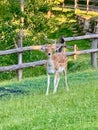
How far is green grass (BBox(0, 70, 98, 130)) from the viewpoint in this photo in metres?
7.66

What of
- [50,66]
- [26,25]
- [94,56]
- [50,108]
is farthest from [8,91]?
[26,25]

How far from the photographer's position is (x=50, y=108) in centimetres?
872

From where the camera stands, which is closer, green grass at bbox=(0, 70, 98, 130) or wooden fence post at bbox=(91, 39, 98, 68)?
green grass at bbox=(0, 70, 98, 130)

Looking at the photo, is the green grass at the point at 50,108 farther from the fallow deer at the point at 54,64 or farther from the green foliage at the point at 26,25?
the green foliage at the point at 26,25

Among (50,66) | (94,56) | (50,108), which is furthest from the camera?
(94,56)

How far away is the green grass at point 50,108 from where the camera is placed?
7.66m

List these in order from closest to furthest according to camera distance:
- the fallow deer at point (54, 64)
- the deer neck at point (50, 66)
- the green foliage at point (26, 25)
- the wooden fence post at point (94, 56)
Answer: the fallow deer at point (54, 64) < the deer neck at point (50, 66) < the wooden fence post at point (94, 56) < the green foliage at point (26, 25)

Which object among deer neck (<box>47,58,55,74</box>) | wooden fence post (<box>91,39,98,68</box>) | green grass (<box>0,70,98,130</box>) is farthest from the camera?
wooden fence post (<box>91,39,98,68</box>)

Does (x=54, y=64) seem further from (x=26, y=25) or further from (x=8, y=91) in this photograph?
(x=26, y=25)

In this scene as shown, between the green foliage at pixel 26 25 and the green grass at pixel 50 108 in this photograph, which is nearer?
the green grass at pixel 50 108

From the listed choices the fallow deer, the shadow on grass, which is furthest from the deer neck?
the shadow on grass

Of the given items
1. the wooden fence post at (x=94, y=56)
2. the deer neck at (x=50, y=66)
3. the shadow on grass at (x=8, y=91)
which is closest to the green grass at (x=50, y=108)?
the shadow on grass at (x=8, y=91)

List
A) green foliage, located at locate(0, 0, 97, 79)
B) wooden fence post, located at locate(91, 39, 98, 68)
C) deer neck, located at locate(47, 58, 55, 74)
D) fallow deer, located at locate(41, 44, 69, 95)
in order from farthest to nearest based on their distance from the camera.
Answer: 1. green foliage, located at locate(0, 0, 97, 79)
2. wooden fence post, located at locate(91, 39, 98, 68)
3. deer neck, located at locate(47, 58, 55, 74)
4. fallow deer, located at locate(41, 44, 69, 95)

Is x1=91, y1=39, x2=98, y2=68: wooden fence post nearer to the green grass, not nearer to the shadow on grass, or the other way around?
the green grass
